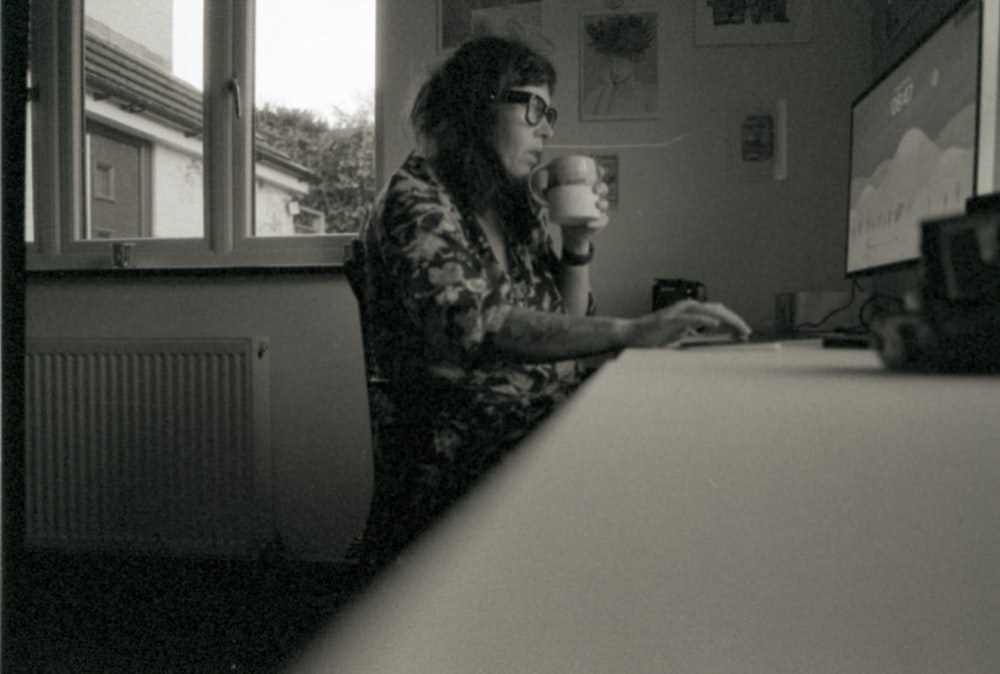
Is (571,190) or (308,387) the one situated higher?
(571,190)

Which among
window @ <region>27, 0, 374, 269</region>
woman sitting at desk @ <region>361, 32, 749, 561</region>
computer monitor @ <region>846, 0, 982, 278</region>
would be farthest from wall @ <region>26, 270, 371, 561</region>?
computer monitor @ <region>846, 0, 982, 278</region>

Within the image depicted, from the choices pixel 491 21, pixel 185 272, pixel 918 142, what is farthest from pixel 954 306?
pixel 185 272

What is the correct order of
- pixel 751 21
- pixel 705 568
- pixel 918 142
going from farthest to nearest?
1. pixel 751 21
2. pixel 918 142
3. pixel 705 568

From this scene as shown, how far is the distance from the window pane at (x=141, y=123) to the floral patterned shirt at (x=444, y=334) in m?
1.50

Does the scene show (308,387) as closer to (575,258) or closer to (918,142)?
(575,258)

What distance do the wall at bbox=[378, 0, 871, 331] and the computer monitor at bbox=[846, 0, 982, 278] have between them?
2.34ft

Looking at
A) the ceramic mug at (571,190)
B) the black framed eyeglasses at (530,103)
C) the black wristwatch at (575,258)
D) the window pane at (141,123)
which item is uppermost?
the window pane at (141,123)

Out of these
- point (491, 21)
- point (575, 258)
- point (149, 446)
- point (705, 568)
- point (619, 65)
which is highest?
point (491, 21)

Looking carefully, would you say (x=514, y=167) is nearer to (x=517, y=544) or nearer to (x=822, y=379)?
(x=822, y=379)

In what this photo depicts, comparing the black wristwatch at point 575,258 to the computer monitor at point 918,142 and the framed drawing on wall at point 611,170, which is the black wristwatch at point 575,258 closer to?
the computer monitor at point 918,142

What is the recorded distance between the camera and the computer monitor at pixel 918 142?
2.54ft

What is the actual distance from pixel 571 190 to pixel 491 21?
1.10 m

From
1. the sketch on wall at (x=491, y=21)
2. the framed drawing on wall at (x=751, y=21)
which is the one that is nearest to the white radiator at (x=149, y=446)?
the sketch on wall at (x=491, y=21)

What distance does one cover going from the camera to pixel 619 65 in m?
2.00
